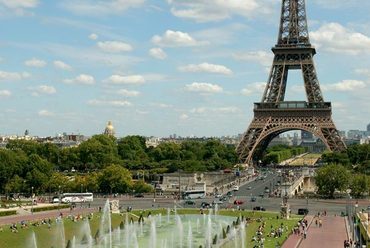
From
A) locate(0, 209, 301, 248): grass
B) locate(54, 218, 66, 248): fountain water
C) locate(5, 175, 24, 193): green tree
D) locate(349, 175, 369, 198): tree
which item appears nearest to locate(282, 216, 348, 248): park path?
locate(0, 209, 301, 248): grass

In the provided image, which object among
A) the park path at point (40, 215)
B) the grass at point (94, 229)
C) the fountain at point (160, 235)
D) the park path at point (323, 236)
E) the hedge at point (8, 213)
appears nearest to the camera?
the fountain at point (160, 235)

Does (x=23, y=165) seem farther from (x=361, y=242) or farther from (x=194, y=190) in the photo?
(x=361, y=242)

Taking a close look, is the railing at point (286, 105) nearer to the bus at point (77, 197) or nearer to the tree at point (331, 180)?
the tree at point (331, 180)

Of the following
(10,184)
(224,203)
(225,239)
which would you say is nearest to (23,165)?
(10,184)

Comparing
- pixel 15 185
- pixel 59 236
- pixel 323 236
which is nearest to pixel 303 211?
pixel 323 236

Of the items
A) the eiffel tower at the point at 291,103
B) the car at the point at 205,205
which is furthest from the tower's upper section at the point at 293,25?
the car at the point at 205,205

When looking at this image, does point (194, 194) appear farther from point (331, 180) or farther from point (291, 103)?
point (291, 103)

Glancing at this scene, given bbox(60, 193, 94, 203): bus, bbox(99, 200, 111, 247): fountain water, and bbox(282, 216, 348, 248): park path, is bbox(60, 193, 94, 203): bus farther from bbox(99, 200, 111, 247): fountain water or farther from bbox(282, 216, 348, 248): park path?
bbox(282, 216, 348, 248): park path
